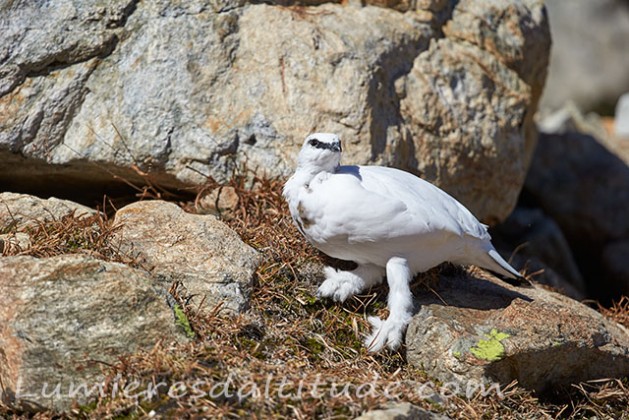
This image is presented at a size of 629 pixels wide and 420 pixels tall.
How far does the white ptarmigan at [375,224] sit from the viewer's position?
423 cm

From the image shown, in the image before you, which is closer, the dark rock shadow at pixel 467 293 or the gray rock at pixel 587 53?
the dark rock shadow at pixel 467 293

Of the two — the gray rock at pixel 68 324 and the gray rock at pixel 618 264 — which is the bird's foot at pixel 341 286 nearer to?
the gray rock at pixel 68 324

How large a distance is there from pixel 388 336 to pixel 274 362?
66cm

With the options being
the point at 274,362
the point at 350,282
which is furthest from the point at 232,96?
the point at 274,362

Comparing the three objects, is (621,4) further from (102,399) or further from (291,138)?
(102,399)

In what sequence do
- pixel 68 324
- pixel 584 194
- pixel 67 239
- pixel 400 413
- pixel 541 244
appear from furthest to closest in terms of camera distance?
1. pixel 584 194
2. pixel 541 244
3. pixel 67 239
4. pixel 68 324
5. pixel 400 413

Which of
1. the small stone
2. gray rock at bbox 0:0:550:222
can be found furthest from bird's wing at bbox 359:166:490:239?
the small stone

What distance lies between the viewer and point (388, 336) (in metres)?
4.42

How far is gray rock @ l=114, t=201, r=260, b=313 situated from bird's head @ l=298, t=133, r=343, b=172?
25.5 inches

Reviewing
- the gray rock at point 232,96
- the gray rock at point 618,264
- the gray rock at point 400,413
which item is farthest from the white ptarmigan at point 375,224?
the gray rock at point 618,264

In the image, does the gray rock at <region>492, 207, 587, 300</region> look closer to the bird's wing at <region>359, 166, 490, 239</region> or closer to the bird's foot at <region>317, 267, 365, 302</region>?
the bird's wing at <region>359, 166, 490, 239</region>

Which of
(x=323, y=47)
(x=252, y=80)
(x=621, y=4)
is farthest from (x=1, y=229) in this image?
(x=621, y=4)

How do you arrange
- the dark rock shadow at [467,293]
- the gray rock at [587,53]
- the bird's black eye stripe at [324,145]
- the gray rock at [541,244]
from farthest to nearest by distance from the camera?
the gray rock at [587,53] → the gray rock at [541,244] → the dark rock shadow at [467,293] → the bird's black eye stripe at [324,145]

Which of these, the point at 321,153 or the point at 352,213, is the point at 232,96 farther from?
the point at 352,213
